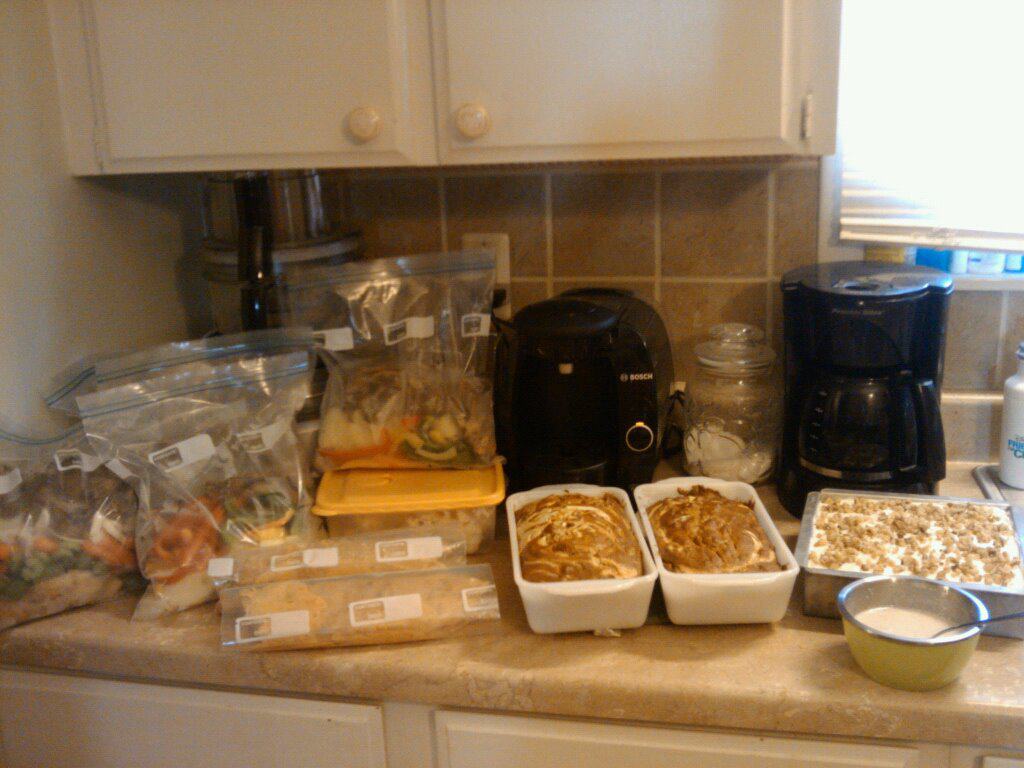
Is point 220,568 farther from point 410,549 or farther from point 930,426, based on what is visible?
point 930,426

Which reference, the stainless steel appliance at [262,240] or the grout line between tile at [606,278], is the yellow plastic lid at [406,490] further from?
the grout line between tile at [606,278]

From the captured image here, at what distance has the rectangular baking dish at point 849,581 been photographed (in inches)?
37.3

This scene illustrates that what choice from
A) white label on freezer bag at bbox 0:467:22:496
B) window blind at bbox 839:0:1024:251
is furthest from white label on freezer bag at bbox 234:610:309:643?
window blind at bbox 839:0:1024:251

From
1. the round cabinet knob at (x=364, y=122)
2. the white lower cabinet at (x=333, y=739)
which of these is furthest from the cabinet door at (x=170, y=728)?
the round cabinet knob at (x=364, y=122)

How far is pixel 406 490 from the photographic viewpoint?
118 cm

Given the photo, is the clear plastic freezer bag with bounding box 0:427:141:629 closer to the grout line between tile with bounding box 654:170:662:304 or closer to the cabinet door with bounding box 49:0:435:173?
the cabinet door with bounding box 49:0:435:173

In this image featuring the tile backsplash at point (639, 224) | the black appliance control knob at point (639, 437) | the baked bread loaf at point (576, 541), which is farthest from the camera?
the tile backsplash at point (639, 224)

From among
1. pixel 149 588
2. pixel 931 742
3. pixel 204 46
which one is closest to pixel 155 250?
pixel 204 46

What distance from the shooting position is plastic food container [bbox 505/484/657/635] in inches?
37.9

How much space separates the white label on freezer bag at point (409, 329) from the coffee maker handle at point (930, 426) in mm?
656

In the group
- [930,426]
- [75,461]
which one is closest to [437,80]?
[75,461]

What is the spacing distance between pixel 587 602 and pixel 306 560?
13.5 inches

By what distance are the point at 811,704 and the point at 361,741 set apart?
50cm

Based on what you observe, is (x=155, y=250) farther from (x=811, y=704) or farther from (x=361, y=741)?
(x=811, y=704)
